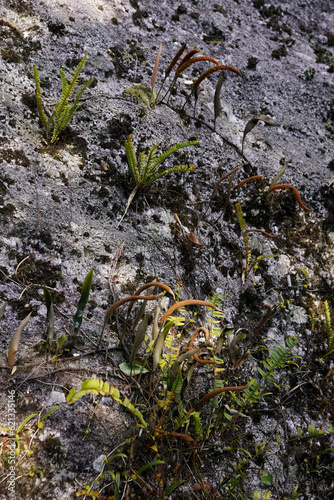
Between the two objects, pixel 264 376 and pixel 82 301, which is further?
pixel 264 376

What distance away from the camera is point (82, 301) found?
1.71 meters

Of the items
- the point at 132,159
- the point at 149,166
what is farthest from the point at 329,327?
the point at 132,159

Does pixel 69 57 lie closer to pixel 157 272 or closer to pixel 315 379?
pixel 157 272

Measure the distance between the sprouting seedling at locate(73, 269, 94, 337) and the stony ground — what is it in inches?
5.5

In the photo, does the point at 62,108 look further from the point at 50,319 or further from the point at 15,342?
the point at 15,342

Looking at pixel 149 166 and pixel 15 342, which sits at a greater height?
pixel 149 166

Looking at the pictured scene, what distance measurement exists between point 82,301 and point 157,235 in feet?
3.16

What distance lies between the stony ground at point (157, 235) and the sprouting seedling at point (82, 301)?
14 centimetres

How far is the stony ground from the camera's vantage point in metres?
1.71

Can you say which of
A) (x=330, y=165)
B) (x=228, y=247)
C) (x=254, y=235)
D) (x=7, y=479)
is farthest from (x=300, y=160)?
(x=7, y=479)

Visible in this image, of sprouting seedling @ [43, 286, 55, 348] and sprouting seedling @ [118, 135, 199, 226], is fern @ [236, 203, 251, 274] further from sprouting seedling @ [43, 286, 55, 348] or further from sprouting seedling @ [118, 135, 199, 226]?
sprouting seedling @ [43, 286, 55, 348]

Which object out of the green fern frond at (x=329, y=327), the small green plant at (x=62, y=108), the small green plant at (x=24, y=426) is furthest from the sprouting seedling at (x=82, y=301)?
the green fern frond at (x=329, y=327)

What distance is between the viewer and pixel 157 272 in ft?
7.75

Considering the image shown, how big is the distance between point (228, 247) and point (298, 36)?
3.23 m
